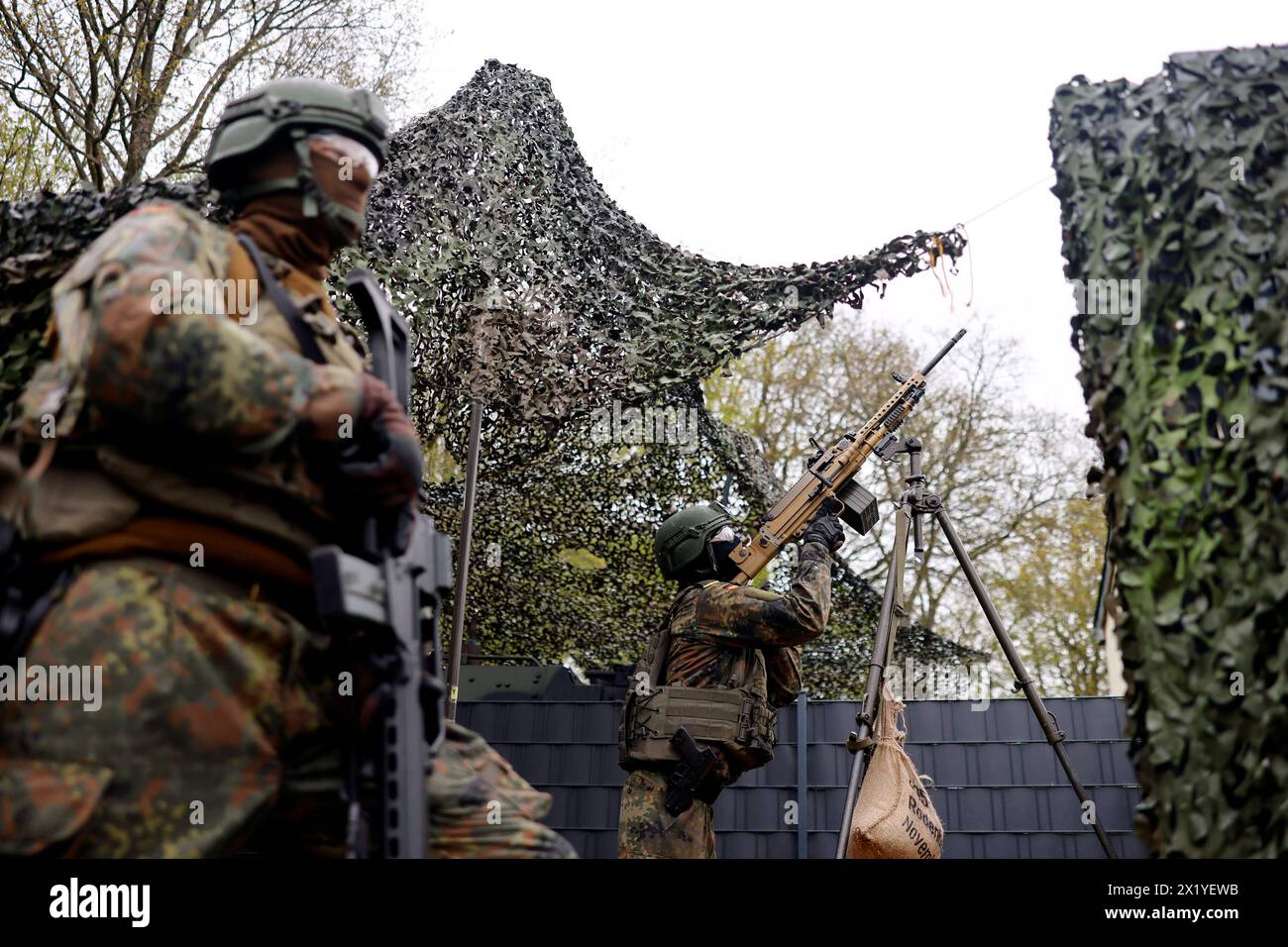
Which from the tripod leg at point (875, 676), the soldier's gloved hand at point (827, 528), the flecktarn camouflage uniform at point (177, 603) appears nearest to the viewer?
the flecktarn camouflage uniform at point (177, 603)

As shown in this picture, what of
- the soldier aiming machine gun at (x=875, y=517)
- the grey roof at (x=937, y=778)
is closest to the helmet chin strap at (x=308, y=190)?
the soldier aiming machine gun at (x=875, y=517)

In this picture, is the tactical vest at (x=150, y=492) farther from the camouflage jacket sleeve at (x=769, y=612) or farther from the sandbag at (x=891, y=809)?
the sandbag at (x=891, y=809)

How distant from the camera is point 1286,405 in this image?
2643 millimetres

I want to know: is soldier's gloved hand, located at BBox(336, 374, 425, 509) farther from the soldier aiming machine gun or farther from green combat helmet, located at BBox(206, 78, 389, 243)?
the soldier aiming machine gun

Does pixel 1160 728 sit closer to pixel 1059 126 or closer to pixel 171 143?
pixel 1059 126

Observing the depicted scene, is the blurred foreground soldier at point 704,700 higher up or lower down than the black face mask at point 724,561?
lower down

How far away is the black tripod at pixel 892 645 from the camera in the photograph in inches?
219

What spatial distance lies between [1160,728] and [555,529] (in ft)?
17.9

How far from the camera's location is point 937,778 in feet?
25.2

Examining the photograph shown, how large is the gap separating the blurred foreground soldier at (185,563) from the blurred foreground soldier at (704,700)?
2.94 m

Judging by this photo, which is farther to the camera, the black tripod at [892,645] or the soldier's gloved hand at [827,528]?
the soldier's gloved hand at [827,528]

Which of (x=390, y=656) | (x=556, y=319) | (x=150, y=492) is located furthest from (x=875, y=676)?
(x=150, y=492)

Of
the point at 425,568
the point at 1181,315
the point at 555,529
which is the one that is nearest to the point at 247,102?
the point at 425,568
